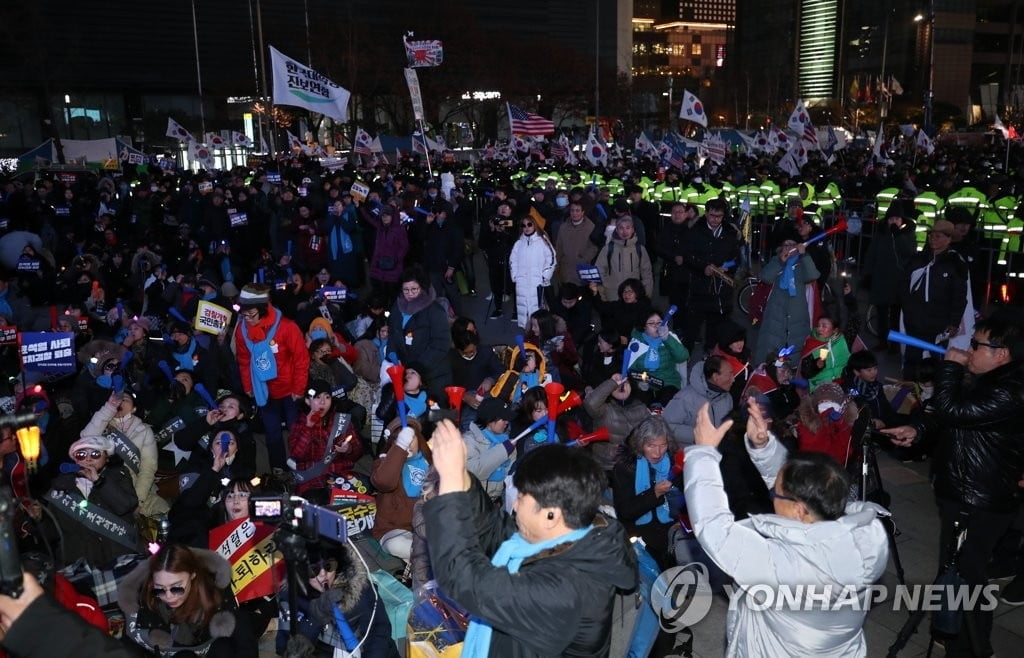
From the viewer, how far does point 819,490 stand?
2619mm

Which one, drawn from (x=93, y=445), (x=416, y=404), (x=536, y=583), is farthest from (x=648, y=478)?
(x=93, y=445)

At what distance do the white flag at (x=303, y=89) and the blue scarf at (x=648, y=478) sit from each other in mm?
9953

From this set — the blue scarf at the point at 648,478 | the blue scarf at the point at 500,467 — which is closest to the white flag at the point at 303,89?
the blue scarf at the point at 500,467

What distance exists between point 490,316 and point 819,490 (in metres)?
10.0

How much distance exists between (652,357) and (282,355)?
303cm

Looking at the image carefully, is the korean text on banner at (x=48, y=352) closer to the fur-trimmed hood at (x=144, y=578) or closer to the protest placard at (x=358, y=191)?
the fur-trimmed hood at (x=144, y=578)

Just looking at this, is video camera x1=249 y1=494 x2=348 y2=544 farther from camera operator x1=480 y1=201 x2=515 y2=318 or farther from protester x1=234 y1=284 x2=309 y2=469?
camera operator x1=480 y1=201 x2=515 y2=318

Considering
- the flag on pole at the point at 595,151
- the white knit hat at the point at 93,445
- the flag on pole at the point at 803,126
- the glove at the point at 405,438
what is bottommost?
the white knit hat at the point at 93,445

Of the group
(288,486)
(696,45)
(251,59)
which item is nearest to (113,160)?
(288,486)

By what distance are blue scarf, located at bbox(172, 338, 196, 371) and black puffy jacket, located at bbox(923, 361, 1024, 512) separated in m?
6.35

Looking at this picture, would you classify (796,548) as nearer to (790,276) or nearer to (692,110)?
(790,276)

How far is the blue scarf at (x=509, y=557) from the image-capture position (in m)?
2.36

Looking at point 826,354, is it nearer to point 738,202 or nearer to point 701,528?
point 701,528

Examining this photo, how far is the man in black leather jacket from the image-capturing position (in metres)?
3.77
